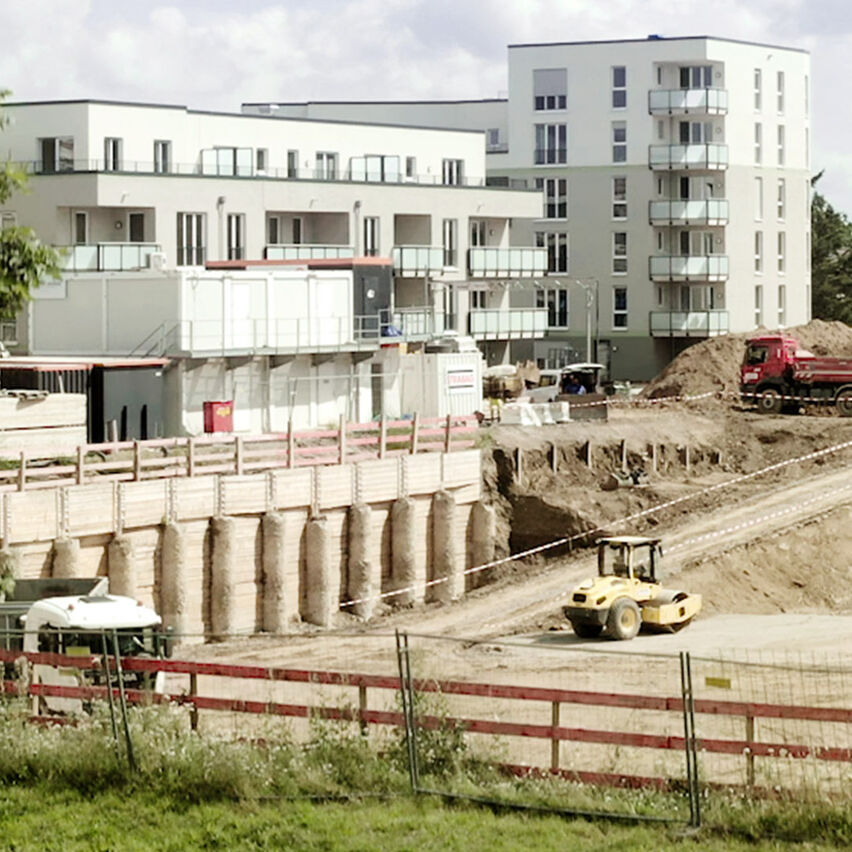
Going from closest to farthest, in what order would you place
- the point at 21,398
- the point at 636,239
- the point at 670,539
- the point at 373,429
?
1. the point at 21,398
2. the point at 670,539
3. the point at 373,429
4. the point at 636,239

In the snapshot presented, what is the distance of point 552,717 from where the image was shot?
2077 centimetres

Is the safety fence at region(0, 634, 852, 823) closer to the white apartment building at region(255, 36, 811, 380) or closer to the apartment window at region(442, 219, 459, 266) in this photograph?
the apartment window at region(442, 219, 459, 266)

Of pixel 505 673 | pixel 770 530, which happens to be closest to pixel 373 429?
pixel 770 530

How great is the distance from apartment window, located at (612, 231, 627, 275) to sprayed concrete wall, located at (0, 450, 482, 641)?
42.3 m

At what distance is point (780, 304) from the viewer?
96938 millimetres

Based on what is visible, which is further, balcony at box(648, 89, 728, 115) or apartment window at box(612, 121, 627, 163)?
A: apartment window at box(612, 121, 627, 163)

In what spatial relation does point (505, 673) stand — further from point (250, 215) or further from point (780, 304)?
point (780, 304)

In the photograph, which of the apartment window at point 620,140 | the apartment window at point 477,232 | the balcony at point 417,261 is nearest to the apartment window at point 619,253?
the apartment window at point 620,140

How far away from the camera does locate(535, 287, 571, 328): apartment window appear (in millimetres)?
93688

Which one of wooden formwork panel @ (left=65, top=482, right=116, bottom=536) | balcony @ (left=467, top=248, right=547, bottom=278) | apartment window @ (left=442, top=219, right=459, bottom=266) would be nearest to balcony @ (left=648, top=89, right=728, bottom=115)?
balcony @ (left=467, top=248, right=547, bottom=278)

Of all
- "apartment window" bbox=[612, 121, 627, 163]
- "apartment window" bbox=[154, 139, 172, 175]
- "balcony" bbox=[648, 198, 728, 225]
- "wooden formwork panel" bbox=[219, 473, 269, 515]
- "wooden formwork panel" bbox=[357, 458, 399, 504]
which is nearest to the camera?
"wooden formwork panel" bbox=[219, 473, 269, 515]

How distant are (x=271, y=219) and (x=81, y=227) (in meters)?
8.46

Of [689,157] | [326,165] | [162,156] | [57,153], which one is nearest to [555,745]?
[57,153]

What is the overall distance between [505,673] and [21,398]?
52.0 ft
